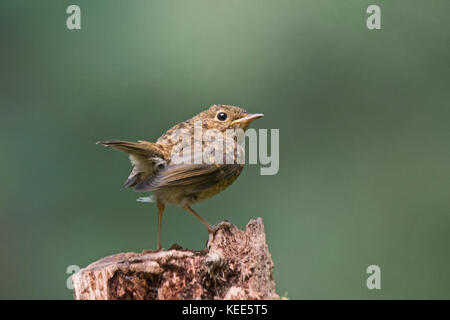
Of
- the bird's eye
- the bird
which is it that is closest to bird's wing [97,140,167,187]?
the bird

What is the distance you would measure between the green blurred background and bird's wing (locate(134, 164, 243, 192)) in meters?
2.13

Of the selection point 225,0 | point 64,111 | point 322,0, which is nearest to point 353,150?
point 322,0

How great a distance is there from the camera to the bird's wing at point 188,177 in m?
3.49

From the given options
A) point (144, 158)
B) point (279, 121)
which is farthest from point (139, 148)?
point (279, 121)

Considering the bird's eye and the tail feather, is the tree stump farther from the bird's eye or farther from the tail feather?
the bird's eye

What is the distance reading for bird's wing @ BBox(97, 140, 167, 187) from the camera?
3.45 m

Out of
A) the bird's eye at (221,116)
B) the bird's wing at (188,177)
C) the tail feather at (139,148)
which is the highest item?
the bird's eye at (221,116)

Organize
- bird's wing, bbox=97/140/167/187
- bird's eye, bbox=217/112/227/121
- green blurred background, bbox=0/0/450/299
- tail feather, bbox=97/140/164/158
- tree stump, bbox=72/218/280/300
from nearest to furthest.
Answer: tree stump, bbox=72/218/280/300, tail feather, bbox=97/140/164/158, bird's wing, bbox=97/140/167/187, bird's eye, bbox=217/112/227/121, green blurred background, bbox=0/0/450/299

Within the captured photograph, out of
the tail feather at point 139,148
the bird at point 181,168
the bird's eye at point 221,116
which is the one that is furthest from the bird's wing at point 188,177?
the bird's eye at point 221,116

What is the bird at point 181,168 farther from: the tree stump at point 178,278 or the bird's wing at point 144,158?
the tree stump at point 178,278

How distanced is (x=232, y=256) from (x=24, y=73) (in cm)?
414

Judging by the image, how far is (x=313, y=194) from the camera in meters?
6.47

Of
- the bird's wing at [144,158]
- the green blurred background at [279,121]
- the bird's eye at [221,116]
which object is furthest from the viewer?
the green blurred background at [279,121]

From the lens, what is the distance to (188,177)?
142 inches
